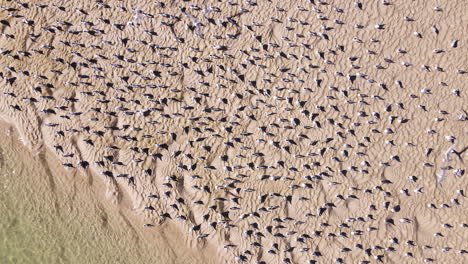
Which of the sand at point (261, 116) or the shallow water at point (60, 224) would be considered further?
the shallow water at point (60, 224)

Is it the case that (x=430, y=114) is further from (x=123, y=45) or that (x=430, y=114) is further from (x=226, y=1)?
(x=123, y=45)

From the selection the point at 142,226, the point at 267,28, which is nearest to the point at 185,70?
the point at 267,28

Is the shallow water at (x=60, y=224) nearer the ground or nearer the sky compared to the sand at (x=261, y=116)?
nearer the ground

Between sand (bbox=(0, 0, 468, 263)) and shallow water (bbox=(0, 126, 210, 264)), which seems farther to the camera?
shallow water (bbox=(0, 126, 210, 264))

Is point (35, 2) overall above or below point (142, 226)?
above
